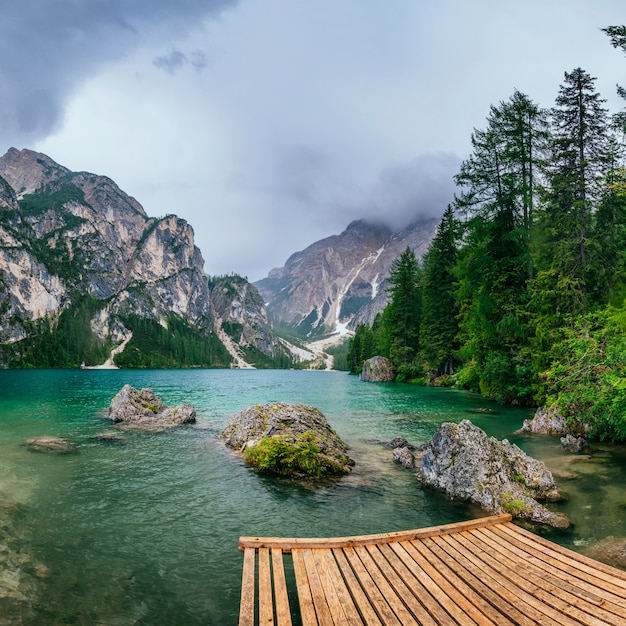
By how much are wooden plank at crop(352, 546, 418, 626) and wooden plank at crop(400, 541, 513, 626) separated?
0.73 metres

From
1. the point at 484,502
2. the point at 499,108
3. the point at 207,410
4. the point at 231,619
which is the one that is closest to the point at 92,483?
the point at 231,619

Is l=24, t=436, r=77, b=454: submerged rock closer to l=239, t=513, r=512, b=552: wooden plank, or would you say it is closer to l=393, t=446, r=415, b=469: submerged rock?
l=239, t=513, r=512, b=552: wooden plank

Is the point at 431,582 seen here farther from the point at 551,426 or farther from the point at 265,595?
the point at 551,426

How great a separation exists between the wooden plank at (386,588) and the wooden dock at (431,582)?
0.05 feet

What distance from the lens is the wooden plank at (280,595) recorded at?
5.78 meters

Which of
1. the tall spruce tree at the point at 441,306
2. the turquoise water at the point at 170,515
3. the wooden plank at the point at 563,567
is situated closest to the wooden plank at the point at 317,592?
the turquoise water at the point at 170,515

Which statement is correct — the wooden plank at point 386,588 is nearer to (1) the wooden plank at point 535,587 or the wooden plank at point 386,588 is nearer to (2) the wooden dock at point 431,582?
(2) the wooden dock at point 431,582

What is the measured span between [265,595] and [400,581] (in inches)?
91.2

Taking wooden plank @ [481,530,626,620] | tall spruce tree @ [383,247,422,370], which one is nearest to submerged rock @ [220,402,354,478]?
wooden plank @ [481,530,626,620]

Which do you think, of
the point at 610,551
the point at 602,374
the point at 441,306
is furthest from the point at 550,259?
the point at 441,306

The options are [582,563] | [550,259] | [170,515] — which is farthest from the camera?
[550,259]

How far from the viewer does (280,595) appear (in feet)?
20.9

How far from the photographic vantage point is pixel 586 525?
1085 centimetres

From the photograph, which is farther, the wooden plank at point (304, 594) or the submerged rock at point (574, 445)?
the submerged rock at point (574, 445)
